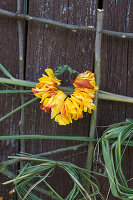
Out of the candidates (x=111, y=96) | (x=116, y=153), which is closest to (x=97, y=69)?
(x=111, y=96)

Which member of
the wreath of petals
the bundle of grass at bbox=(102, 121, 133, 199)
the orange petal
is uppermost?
the orange petal

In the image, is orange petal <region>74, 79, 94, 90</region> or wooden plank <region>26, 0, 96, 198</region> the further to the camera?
wooden plank <region>26, 0, 96, 198</region>

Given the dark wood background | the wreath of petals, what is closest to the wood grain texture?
the dark wood background

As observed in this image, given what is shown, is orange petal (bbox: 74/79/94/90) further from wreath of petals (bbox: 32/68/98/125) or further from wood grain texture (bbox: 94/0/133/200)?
wood grain texture (bbox: 94/0/133/200)

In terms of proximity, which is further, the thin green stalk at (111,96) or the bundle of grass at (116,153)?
the thin green stalk at (111,96)

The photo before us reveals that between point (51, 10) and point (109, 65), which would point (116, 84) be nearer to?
point (109, 65)

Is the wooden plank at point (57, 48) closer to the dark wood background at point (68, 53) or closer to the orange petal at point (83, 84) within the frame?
the dark wood background at point (68, 53)

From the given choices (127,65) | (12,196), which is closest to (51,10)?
(127,65)

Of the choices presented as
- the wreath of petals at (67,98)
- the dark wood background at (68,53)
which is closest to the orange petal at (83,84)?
the wreath of petals at (67,98)
